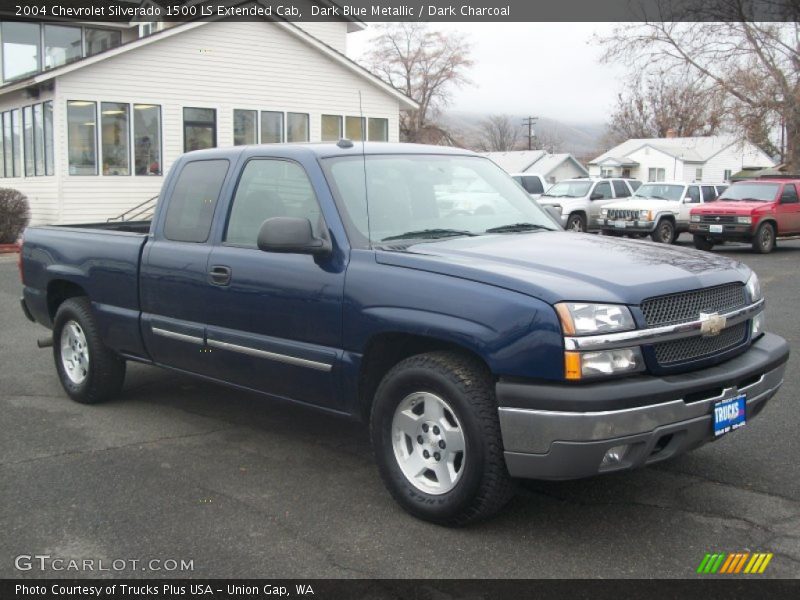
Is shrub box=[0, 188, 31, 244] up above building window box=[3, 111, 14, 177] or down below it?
below

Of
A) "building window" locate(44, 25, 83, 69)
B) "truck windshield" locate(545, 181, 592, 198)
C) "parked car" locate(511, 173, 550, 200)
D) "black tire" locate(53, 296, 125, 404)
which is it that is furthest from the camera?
"parked car" locate(511, 173, 550, 200)

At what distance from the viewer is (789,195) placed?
2102cm

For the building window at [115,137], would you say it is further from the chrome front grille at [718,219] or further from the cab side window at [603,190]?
the chrome front grille at [718,219]

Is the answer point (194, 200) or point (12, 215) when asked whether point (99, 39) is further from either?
point (194, 200)

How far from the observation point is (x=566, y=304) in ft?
12.0

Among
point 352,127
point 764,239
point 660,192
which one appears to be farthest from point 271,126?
point 764,239

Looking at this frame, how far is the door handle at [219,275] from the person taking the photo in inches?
200

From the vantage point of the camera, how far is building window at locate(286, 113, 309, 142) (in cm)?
2483

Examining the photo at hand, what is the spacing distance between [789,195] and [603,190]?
5.30 meters

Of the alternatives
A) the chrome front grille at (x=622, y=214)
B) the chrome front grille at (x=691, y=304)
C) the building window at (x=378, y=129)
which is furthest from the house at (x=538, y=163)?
the chrome front grille at (x=691, y=304)

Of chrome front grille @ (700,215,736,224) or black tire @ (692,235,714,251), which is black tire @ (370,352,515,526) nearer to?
chrome front grille @ (700,215,736,224)

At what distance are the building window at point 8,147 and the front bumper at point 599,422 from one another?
79.9 ft

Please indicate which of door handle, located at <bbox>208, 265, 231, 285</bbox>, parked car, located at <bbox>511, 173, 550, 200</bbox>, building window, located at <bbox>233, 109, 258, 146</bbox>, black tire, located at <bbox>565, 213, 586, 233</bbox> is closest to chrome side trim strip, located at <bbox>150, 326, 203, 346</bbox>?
door handle, located at <bbox>208, 265, 231, 285</bbox>

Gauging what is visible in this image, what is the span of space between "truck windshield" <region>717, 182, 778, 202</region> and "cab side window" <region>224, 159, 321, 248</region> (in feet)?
60.7
